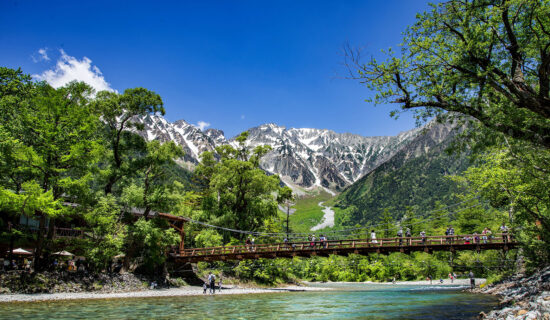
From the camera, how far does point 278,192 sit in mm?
37406

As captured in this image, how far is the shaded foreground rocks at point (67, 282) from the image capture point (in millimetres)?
17234

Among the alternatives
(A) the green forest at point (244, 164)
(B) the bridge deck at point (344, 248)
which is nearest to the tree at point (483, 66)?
(A) the green forest at point (244, 164)

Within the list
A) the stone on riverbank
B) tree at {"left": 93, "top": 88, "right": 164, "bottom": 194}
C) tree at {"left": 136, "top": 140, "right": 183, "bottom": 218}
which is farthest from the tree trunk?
tree at {"left": 136, "top": 140, "right": 183, "bottom": 218}

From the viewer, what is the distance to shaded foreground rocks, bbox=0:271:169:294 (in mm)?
17234

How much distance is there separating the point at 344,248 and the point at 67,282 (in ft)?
56.8

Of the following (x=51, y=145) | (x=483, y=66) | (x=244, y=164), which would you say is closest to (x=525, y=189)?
(x=483, y=66)

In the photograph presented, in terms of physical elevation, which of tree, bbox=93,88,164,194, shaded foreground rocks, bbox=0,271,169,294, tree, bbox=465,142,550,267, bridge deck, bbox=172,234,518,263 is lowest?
shaded foreground rocks, bbox=0,271,169,294

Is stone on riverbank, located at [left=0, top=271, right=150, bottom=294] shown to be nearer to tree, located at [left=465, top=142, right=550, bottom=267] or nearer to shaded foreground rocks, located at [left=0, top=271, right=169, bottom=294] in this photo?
shaded foreground rocks, located at [left=0, top=271, right=169, bottom=294]

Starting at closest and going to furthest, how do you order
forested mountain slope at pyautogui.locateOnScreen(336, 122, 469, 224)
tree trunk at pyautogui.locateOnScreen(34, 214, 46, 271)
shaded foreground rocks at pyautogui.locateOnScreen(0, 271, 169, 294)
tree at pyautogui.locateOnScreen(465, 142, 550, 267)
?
tree at pyautogui.locateOnScreen(465, 142, 550, 267), shaded foreground rocks at pyautogui.locateOnScreen(0, 271, 169, 294), tree trunk at pyautogui.locateOnScreen(34, 214, 46, 271), forested mountain slope at pyautogui.locateOnScreen(336, 122, 469, 224)

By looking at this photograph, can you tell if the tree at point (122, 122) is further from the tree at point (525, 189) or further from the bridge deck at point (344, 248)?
the tree at point (525, 189)

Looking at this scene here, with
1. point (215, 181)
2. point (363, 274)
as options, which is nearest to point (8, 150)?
point (215, 181)

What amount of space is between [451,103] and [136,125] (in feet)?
71.6

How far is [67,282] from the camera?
19.8 m

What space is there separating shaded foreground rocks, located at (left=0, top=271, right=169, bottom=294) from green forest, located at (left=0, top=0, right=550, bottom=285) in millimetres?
961
